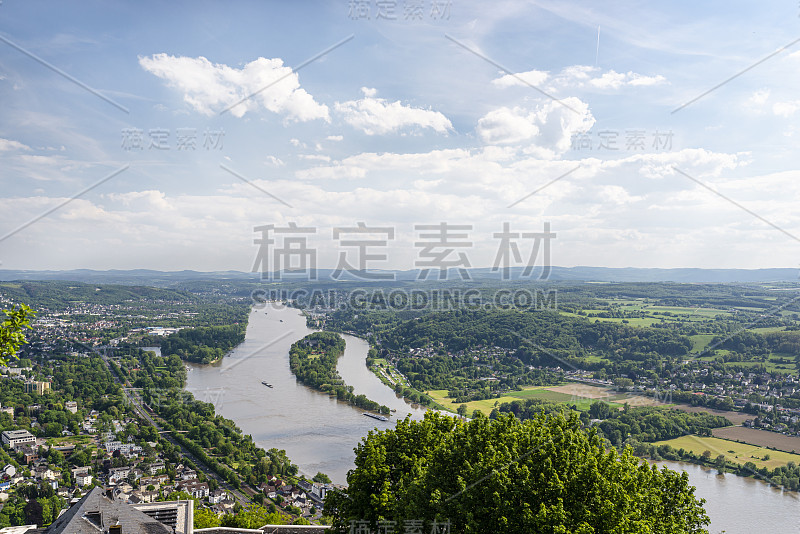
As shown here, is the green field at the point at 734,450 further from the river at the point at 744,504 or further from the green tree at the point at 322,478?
the green tree at the point at 322,478

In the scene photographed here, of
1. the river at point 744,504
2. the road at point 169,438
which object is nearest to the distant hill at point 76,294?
the road at point 169,438

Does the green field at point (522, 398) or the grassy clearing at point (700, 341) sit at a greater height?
the grassy clearing at point (700, 341)

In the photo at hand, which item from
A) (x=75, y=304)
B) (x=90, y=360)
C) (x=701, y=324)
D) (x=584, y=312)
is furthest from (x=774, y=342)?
(x=75, y=304)

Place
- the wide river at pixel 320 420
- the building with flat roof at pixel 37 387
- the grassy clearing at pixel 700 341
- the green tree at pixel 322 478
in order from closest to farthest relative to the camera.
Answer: the wide river at pixel 320 420 < the green tree at pixel 322 478 < the building with flat roof at pixel 37 387 < the grassy clearing at pixel 700 341

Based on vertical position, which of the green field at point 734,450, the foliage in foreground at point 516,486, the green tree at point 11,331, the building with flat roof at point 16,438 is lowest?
the building with flat roof at point 16,438

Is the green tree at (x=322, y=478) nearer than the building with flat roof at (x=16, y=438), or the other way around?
the green tree at (x=322, y=478)

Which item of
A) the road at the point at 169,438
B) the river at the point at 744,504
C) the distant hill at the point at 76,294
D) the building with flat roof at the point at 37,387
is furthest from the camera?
the distant hill at the point at 76,294

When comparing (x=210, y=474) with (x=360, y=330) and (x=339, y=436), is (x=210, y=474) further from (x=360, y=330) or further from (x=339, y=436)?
(x=360, y=330)
